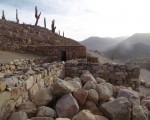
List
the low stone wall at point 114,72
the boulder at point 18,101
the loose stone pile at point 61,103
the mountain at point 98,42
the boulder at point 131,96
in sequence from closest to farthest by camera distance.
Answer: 1. the loose stone pile at point 61,103
2. the boulder at point 18,101
3. the boulder at point 131,96
4. the low stone wall at point 114,72
5. the mountain at point 98,42

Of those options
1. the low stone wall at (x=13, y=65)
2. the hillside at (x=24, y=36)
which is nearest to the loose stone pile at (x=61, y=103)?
the low stone wall at (x=13, y=65)

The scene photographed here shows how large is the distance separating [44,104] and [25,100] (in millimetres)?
512

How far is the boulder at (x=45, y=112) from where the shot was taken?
193 inches

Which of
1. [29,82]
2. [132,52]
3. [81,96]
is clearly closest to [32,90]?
[29,82]

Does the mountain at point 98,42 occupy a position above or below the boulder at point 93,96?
above

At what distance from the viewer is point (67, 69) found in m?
11.1

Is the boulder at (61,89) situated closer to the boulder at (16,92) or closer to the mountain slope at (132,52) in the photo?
the boulder at (16,92)

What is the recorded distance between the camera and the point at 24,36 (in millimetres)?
29672

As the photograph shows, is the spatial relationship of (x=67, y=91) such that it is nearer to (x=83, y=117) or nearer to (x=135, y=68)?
(x=83, y=117)

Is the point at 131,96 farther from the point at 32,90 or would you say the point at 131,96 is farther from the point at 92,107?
the point at 32,90

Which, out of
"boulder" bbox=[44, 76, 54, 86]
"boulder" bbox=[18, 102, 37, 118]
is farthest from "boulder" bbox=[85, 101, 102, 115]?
"boulder" bbox=[44, 76, 54, 86]

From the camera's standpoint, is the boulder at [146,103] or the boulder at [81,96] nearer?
the boulder at [81,96]

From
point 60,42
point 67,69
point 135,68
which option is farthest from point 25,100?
point 60,42

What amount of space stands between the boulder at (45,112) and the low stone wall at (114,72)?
5.89m
